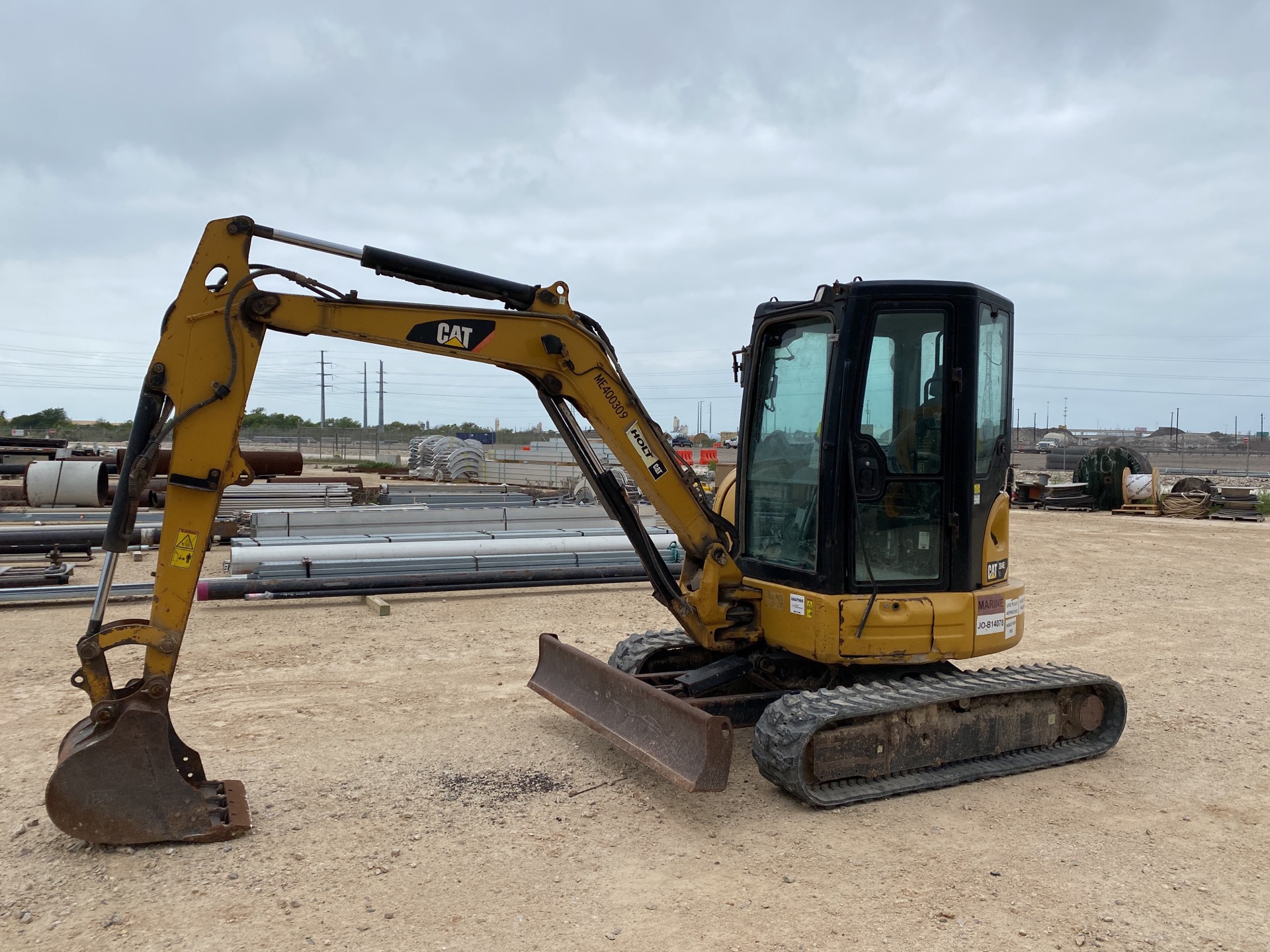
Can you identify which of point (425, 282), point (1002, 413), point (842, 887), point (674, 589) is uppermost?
point (425, 282)

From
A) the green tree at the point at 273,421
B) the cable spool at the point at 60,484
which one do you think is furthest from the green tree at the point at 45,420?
the cable spool at the point at 60,484

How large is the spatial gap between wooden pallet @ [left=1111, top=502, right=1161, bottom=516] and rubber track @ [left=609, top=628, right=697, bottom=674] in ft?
67.4

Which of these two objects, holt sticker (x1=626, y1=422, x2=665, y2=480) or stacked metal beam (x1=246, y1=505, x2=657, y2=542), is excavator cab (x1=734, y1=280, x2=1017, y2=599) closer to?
holt sticker (x1=626, y1=422, x2=665, y2=480)

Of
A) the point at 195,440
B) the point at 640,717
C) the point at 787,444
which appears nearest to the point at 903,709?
the point at 640,717

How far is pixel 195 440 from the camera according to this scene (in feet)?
15.3

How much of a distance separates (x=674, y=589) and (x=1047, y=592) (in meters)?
8.18

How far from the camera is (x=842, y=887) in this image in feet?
14.1

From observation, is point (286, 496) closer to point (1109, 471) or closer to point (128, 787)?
point (128, 787)

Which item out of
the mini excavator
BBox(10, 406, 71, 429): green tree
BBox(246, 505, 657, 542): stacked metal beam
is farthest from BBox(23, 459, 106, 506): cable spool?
BBox(10, 406, 71, 429): green tree

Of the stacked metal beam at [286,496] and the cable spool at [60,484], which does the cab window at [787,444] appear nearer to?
the stacked metal beam at [286,496]

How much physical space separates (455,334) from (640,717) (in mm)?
2319

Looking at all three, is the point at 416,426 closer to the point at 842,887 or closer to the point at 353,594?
the point at 353,594

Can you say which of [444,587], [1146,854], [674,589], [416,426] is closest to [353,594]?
[444,587]

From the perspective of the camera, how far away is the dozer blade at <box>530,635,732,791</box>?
4.85 m
